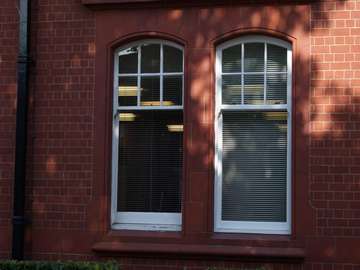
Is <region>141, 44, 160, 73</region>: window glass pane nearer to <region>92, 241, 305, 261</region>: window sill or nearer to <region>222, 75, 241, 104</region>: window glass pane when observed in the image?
<region>222, 75, 241, 104</region>: window glass pane

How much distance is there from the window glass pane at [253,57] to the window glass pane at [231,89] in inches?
7.4

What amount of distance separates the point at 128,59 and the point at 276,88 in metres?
1.98

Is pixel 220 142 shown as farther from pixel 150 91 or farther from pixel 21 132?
pixel 21 132

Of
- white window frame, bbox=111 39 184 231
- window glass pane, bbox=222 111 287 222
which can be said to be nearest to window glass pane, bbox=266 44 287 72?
window glass pane, bbox=222 111 287 222

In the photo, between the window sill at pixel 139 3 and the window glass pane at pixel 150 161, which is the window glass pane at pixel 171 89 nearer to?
the window glass pane at pixel 150 161

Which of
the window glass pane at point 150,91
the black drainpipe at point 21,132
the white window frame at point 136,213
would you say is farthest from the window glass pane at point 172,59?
the black drainpipe at point 21,132

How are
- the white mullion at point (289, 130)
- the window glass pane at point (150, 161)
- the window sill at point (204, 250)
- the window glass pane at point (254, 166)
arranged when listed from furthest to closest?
the window glass pane at point (150, 161) < the window glass pane at point (254, 166) < the white mullion at point (289, 130) < the window sill at point (204, 250)

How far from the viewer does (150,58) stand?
823 centimetres

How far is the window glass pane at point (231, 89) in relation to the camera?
7.93 metres

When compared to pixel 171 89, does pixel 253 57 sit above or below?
above

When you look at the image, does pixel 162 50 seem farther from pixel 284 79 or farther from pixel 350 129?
pixel 350 129

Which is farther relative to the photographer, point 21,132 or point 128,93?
point 128,93

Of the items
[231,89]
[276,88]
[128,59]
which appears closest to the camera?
[276,88]

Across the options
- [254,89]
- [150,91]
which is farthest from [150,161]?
[254,89]
